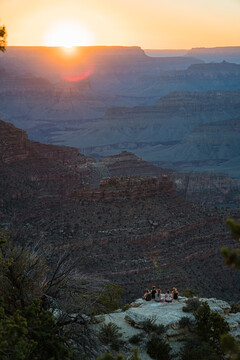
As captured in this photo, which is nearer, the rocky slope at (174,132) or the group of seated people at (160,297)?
the group of seated people at (160,297)

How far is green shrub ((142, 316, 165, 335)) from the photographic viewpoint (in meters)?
19.8

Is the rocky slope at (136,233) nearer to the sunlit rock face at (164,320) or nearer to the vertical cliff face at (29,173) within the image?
the vertical cliff face at (29,173)

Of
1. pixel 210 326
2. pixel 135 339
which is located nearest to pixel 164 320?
pixel 135 339

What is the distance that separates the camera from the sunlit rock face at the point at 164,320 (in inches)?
765

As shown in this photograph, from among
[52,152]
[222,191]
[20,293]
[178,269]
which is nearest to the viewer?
[20,293]

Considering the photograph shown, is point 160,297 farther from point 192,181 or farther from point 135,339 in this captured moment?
point 192,181

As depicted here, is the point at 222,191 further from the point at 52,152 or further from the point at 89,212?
the point at 89,212

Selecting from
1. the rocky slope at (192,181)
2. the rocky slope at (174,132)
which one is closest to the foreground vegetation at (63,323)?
the rocky slope at (192,181)

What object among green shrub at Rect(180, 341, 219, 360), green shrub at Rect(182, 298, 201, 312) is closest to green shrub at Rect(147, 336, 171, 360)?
green shrub at Rect(180, 341, 219, 360)

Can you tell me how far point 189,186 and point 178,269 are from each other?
49.4 m

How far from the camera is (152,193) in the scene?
1716 inches

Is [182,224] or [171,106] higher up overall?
[171,106]

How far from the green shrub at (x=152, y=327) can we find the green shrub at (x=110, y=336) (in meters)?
1.12

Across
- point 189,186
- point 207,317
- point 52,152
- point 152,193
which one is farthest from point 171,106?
point 207,317
